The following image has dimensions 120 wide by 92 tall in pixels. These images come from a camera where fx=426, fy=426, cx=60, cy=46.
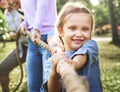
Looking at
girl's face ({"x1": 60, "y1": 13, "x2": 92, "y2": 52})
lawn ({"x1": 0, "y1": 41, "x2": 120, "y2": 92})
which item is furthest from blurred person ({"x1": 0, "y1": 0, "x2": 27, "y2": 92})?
girl's face ({"x1": 60, "y1": 13, "x2": 92, "y2": 52})

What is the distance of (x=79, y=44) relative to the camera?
7.32 ft

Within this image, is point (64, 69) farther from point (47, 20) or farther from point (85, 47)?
point (47, 20)

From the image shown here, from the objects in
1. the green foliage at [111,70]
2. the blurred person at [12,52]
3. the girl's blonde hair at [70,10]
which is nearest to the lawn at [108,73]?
the green foliage at [111,70]

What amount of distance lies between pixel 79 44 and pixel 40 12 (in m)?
1.30

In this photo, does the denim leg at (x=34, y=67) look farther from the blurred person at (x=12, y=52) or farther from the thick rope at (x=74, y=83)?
the thick rope at (x=74, y=83)

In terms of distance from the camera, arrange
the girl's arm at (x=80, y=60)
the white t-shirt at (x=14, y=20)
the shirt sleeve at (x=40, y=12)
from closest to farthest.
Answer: the girl's arm at (x=80, y=60), the shirt sleeve at (x=40, y=12), the white t-shirt at (x=14, y=20)

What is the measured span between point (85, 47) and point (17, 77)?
631 cm

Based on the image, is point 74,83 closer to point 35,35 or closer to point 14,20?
point 35,35

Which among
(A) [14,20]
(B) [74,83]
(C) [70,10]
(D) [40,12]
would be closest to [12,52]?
(A) [14,20]

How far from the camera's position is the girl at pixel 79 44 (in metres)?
2.09

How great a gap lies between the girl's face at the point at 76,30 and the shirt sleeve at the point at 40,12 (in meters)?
1.15

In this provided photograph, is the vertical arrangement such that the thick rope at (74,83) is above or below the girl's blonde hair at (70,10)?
below

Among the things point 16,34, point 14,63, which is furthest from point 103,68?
point 16,34

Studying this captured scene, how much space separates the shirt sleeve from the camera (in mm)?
3453
